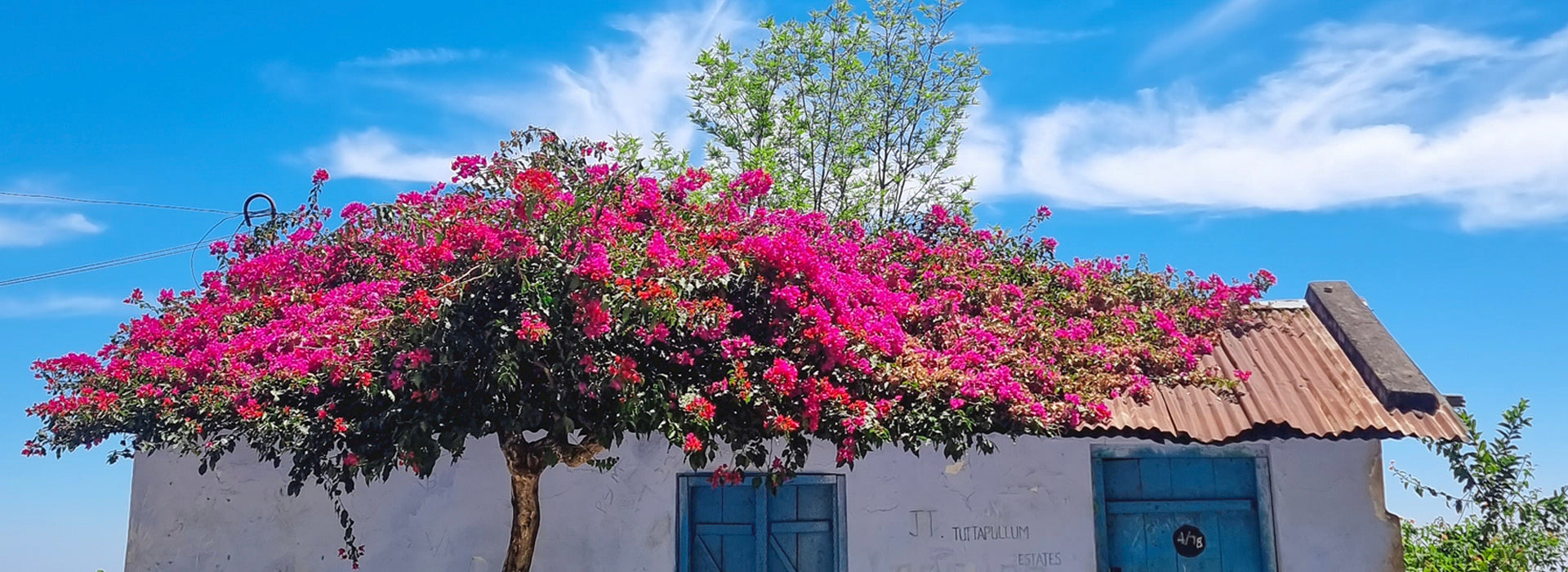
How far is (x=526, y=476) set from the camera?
7.34m

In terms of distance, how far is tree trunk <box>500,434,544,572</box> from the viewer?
23.9ft

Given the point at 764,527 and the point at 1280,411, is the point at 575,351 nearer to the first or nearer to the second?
the point at 764,527

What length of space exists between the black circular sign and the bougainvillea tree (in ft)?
3.41

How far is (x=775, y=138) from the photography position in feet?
52.0

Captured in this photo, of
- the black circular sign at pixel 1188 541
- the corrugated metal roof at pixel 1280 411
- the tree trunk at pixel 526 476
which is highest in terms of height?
the corrugated metal roof at pixel 1280 411

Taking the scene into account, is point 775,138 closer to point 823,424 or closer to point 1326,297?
point 1326,297

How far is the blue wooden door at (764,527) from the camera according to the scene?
25.9ft

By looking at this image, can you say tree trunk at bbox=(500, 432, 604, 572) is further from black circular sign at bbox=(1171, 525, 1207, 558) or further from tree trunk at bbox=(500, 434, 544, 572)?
black circular sign at bbox=(1171, 525, 1207, 558)

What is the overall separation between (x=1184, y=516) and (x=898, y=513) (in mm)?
2024

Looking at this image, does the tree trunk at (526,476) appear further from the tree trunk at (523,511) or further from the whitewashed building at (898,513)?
the whitewashed building at (898,513)

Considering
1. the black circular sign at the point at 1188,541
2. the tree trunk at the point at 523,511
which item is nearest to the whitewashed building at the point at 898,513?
the black circular sign at the point at 1188,541

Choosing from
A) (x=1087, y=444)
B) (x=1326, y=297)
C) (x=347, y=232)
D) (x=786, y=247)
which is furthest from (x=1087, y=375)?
(x=347, y=232)

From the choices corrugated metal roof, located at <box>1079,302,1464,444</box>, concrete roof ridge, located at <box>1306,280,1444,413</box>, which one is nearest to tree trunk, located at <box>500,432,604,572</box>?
corrugated metal roof, located at <box>1079,302,1464,444</box>

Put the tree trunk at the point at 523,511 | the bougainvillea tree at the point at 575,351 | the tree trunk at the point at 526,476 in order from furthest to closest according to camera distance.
A: 1. the tree trunk at the point at 523,511
2. the tree trunk at the point at 526,476
3. the bougainvillea tree at the point at 575,351
